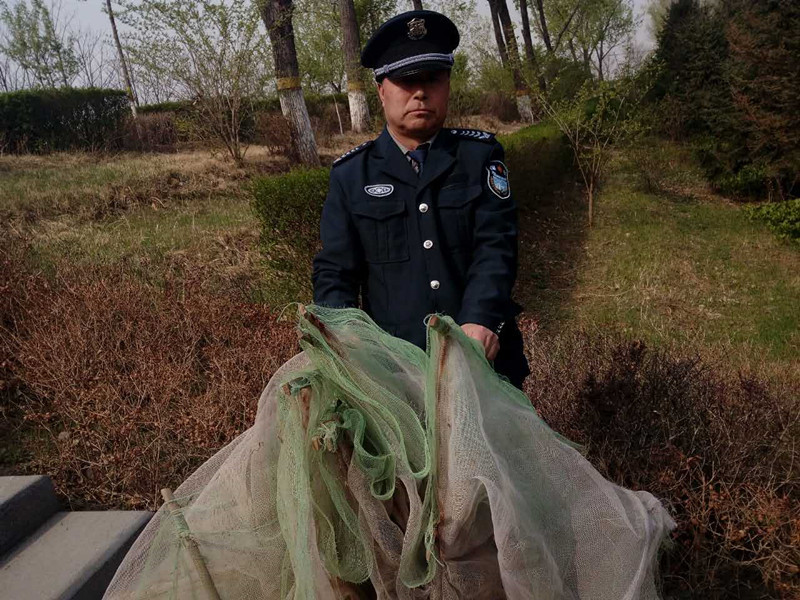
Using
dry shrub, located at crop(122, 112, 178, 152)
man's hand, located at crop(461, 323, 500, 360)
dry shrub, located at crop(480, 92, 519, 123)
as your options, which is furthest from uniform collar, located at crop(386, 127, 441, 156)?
dry shrub, located at crop(480, 92, 519, 123)

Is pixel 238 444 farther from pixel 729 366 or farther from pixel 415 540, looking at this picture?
pixel 729 366

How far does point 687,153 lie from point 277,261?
1232 centimetres

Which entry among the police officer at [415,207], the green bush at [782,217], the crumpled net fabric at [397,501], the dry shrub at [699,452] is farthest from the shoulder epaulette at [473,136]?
the green bush at [782,217]

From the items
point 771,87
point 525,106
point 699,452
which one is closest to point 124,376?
point 699,452

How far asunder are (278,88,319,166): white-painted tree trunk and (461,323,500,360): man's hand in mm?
9699

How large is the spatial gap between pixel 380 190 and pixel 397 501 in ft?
3.00

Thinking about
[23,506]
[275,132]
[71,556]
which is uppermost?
[275,132]

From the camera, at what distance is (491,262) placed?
6.13 feet

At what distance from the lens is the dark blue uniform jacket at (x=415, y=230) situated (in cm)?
194

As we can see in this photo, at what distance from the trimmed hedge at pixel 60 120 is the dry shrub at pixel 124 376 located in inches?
342

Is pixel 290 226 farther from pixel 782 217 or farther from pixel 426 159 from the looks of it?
pixel 782 217

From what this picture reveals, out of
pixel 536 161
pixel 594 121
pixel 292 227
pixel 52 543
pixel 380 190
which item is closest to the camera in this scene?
pixel 380 190

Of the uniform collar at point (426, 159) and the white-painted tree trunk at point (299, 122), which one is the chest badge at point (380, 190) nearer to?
the uniform collar at point (426, 159)

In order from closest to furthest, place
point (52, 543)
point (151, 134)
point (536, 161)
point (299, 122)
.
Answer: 1. point (52, 543)
2. point (299, 122)
3. point (536, 161)
4. point (151, 134)
